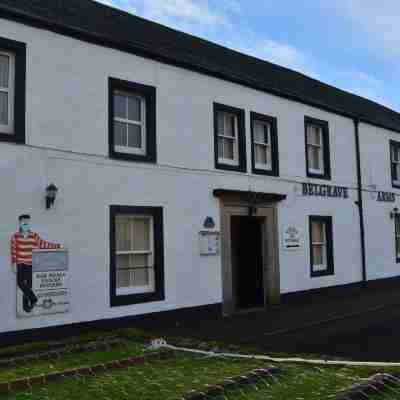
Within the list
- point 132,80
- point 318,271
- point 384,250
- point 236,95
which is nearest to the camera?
point 132,80

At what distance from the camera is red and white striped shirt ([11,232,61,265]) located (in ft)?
30.6

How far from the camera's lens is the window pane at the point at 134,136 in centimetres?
1178

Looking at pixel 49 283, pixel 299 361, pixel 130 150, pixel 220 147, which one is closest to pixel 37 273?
pixel 49 283

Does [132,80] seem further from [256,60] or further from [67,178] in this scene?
[256,60]

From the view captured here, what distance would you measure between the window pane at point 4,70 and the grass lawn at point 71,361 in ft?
16.3

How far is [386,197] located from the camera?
20094 mm

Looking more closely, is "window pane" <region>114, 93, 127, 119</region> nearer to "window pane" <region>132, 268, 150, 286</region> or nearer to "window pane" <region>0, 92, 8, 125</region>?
"window pane" <region>0, 92, 8, 125</region>

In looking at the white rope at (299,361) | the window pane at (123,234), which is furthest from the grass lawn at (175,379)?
the window pane at (123,234)

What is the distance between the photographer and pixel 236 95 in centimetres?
1423

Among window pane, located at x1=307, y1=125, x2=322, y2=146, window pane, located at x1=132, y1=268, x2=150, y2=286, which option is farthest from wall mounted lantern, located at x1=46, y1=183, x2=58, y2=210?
window pane, located at x1=307, y1=125, x2=322, y2=146

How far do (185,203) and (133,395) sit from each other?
670 centimetres

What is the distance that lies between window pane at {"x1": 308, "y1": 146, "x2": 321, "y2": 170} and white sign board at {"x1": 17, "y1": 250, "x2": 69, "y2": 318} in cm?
930

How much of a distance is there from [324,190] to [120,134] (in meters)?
7.78

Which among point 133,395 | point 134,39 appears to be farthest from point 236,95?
point 133,395
